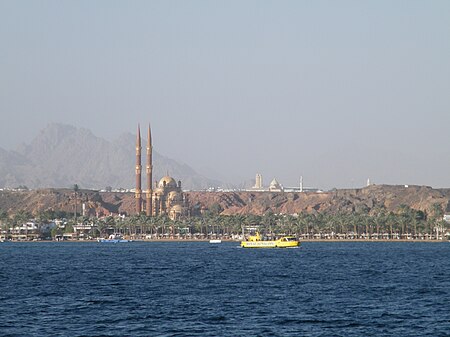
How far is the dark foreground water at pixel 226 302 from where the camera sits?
57938 millimetres

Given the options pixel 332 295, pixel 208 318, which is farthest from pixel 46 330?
pixel 332 295

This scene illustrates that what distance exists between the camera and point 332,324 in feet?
196

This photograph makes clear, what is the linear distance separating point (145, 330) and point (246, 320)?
723cm

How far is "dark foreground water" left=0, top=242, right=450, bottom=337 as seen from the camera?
57.9m

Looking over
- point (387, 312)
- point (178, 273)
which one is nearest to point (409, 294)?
point (387, 312)

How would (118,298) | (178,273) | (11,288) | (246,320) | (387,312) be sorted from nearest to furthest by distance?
(246,320), (387,312), (118,298), (11,288), (178,273)

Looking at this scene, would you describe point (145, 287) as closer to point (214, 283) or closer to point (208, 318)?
point (214, 283)

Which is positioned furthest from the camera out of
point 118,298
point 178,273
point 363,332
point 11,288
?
point 178,273

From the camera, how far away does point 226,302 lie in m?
72.4

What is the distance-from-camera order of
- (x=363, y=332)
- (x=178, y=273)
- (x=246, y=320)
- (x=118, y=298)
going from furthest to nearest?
1. (x=178, y=273)
2. (x=118, y=298)
3. (x=246, y=320)
4. (x=363, y=332)

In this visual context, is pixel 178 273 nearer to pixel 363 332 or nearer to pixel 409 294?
pixel 409 294

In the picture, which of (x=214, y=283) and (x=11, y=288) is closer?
(x=11, y=288)

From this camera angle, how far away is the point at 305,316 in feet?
209

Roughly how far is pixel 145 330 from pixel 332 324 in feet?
36.4
